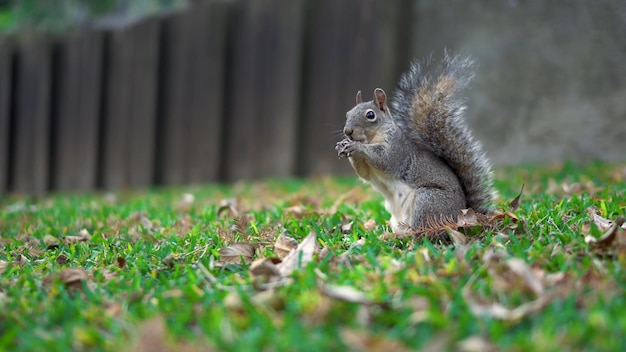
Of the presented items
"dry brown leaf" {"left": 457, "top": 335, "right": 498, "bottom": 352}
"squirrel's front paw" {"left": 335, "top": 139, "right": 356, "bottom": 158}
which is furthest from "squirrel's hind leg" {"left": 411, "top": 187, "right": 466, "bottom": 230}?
"dry brown leaf" {"left": 457, "top": 335, "right": 498, "bottom": 352}


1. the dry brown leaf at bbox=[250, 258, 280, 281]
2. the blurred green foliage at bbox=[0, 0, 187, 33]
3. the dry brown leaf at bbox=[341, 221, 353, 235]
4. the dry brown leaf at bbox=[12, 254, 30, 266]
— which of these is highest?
the blurred green foliage at bbox=[0, 0, 187, 33]

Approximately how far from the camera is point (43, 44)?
8.21m

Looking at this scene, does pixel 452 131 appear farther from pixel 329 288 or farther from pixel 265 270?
pixel 329 288

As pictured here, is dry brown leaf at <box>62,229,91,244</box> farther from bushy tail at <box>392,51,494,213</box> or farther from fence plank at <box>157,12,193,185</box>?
fence plank at <box>157,12,193,185</box>

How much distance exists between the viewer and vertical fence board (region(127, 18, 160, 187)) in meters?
7.41

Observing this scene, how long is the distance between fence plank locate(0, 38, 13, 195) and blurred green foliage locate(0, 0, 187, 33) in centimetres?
46

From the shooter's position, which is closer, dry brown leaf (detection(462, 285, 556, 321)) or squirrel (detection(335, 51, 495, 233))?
dry brown leaf (detection(462, 285, 556, 321))

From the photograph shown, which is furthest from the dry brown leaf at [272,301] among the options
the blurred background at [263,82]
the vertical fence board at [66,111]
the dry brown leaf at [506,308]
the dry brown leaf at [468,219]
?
the vertical fence board at [66,111]

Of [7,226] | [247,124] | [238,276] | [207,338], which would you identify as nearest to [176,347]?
[207,338]

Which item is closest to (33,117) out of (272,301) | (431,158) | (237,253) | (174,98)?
(174,98)

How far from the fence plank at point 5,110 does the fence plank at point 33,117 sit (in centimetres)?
12

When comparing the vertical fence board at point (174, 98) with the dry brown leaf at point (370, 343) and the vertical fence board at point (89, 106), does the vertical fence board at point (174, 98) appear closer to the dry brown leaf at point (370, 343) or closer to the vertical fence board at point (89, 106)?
the vertical fence board at point (89, 106)

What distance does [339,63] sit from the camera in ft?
20.3

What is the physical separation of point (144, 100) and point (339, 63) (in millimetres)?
2511
